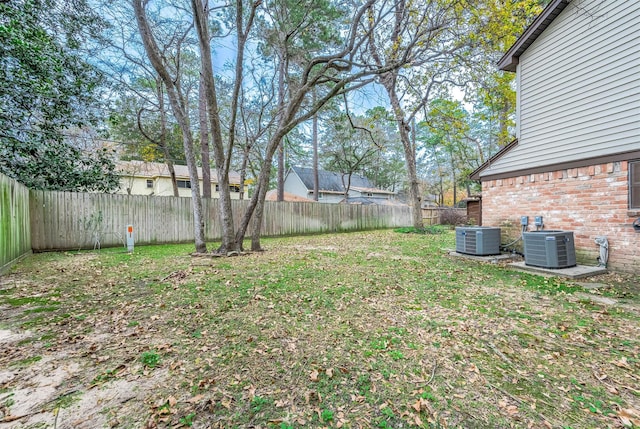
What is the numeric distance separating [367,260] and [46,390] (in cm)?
515

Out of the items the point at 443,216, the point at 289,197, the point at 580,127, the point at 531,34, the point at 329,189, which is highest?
the point at 531,34

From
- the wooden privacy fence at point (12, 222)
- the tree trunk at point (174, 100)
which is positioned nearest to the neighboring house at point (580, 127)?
the tree trunk at point (174, 100)

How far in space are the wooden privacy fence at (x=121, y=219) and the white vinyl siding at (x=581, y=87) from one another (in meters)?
8.32

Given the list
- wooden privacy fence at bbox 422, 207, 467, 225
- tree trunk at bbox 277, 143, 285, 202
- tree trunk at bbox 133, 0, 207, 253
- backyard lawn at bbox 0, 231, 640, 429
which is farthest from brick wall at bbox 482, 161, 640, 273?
wooden privacy fence at bbox 422, 207, 467, 225

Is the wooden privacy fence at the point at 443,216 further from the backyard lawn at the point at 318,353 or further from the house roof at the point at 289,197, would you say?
the backyard lawn at the point at 318,353

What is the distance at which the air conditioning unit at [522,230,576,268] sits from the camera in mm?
4699

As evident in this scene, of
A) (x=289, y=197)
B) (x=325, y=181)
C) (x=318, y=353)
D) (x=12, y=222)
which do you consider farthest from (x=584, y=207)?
(x=289, y=197)

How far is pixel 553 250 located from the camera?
4711 millimetres

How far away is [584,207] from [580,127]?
4.83 ft

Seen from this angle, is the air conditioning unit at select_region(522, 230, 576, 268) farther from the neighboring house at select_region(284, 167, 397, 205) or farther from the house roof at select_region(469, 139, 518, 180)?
the neighboring house at select_region(284, 167, 397, 205)

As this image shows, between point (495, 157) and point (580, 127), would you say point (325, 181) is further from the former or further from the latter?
point (580, 127)

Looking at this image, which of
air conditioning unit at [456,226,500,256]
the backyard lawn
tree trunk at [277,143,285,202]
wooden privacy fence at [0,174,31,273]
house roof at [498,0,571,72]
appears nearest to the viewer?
the backyard lawn

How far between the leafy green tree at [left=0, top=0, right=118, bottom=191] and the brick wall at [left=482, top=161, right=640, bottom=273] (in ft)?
35.1

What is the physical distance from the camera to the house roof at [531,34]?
17.2ft
